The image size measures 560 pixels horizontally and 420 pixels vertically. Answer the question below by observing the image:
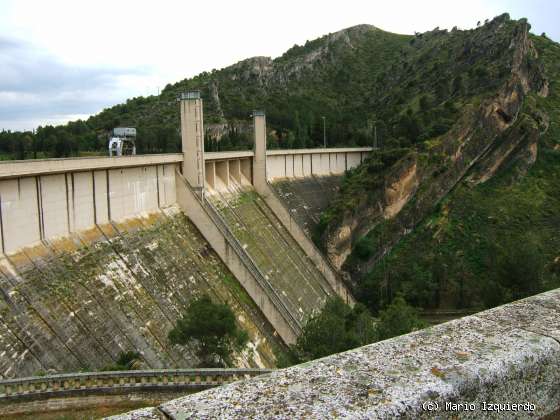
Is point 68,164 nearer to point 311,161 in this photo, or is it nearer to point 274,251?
point 274,251

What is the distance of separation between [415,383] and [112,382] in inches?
461

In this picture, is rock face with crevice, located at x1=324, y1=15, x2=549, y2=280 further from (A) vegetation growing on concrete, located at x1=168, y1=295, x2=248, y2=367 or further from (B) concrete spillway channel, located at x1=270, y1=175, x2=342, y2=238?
(A) vegetation growing on concrete, located at x1=168, y1=295, x2=248, y2=367

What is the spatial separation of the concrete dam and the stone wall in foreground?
1213cm

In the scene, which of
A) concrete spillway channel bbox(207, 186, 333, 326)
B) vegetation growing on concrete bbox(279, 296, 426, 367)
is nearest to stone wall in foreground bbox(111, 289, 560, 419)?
vegetation growing on concrete bbox(279, 296, 426, 367)

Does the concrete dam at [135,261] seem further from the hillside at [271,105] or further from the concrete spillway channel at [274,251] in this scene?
the hillside at [271,105]

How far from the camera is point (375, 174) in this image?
38375 millimetres

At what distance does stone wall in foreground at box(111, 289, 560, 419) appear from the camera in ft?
6.46

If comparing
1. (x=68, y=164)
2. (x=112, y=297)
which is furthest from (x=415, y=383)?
(x=68, y=164)

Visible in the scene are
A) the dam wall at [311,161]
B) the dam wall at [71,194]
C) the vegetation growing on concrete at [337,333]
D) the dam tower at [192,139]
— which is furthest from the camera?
the dam wall at [311,161]

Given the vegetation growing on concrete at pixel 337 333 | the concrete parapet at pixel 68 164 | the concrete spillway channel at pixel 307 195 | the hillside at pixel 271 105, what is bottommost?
the vegetation growing on concrete at pixel 337 333

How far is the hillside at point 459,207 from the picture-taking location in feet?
106

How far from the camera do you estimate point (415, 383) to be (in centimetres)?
210

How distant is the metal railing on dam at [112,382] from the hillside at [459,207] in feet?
69.3

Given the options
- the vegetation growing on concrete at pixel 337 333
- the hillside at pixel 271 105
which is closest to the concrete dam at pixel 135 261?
the vegetation growing on concrete at pixel 337 333
